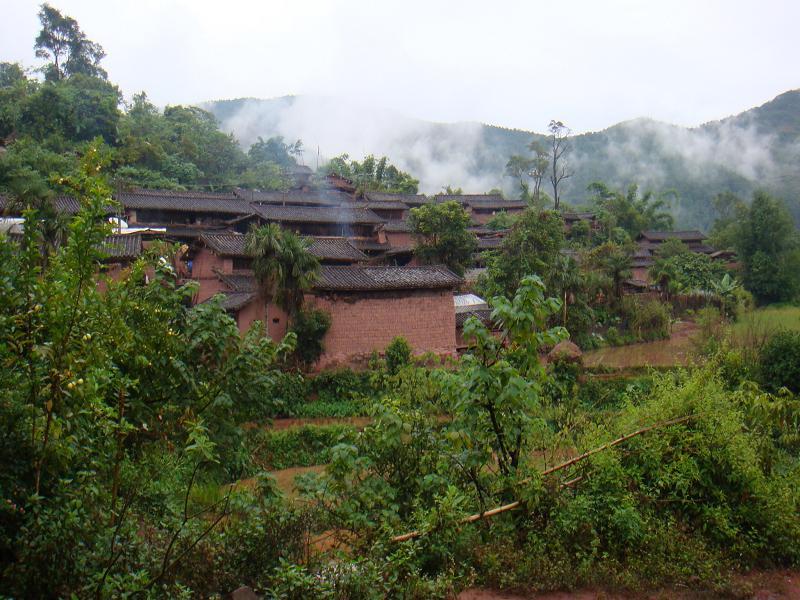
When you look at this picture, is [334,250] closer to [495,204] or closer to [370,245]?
[370,245]

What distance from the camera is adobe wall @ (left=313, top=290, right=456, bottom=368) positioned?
20.7 meters

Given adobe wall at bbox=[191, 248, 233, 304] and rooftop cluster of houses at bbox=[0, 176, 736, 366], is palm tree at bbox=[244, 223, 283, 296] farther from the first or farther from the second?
adobe wall at bbox=[191, 248, 233, 304]

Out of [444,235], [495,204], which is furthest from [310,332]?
[495,204]

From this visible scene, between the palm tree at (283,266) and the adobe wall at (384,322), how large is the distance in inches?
39.2

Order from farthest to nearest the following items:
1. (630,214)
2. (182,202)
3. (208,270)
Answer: (630,214) < (182,202) < (208,270)

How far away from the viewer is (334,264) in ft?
86.6

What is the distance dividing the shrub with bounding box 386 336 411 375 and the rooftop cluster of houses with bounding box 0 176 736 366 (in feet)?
5.30

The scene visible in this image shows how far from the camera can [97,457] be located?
12.4ft

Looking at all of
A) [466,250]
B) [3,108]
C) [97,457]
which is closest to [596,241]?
[466,250]

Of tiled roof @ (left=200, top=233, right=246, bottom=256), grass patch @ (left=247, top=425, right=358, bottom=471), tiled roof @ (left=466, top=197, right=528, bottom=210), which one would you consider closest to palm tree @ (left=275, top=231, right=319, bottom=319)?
tiled roof @ (left=200, top=233, right=246, bottom=256)

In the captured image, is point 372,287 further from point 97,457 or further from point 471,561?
point 97,457

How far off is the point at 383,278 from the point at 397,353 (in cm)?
330

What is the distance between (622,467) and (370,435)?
273cm

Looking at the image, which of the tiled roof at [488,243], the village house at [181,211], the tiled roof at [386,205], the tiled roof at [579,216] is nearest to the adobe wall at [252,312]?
the village house at [181,211]
